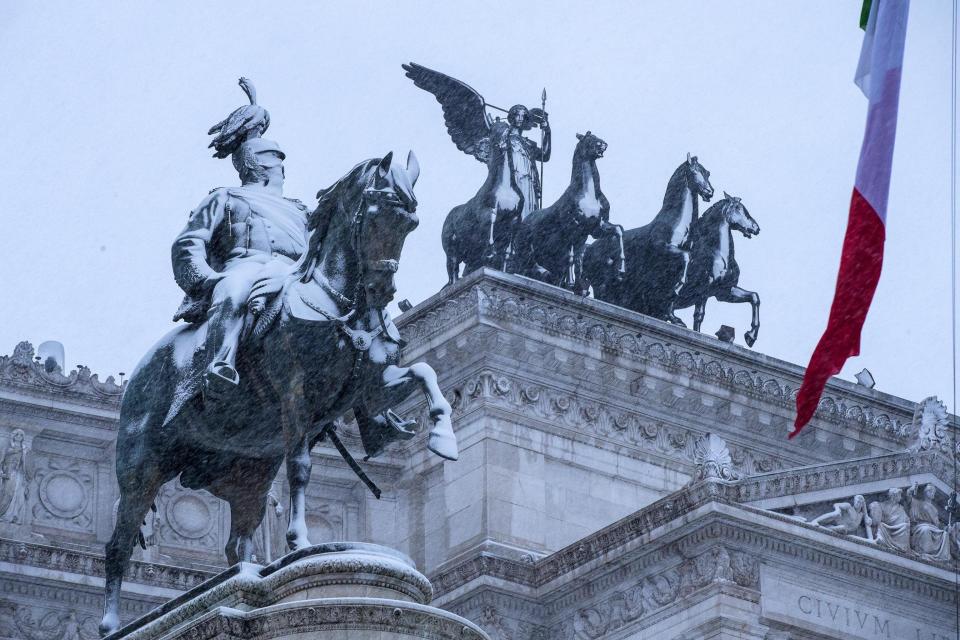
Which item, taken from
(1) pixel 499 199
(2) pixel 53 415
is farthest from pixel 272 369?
(1) pixel 499 199

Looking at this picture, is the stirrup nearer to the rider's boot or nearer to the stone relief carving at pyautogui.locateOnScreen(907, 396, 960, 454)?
the rider's boot

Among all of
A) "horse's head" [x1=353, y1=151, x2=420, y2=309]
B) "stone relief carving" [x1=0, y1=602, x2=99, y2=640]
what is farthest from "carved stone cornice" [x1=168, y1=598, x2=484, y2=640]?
"stone relief carving" [x1=0, y1=602, x2=99, y2=640]

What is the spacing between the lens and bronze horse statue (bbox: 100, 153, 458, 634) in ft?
48.1

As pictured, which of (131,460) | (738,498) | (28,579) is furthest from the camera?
(28,579)

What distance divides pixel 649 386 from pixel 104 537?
705 cm

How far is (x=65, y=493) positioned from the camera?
3109 cm

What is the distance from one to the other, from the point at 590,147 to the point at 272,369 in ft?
66.4

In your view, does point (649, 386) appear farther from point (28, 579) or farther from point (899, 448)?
point (28, 579)

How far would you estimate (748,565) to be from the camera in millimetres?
27703

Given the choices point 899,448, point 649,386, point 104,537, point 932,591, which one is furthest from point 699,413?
point 104,537

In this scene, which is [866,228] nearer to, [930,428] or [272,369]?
[272,369]

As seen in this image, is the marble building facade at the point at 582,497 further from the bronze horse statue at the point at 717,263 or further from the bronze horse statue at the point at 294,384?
the bronze horse statue at the point at 294,384

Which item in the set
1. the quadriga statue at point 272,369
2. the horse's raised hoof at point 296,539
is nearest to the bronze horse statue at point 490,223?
the quadriga statue at point 272,369

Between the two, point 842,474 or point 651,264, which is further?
point 651,264
